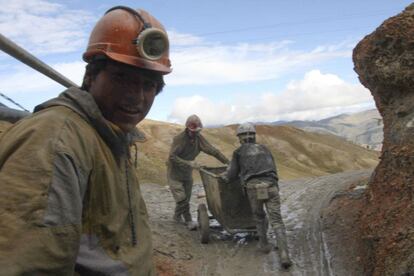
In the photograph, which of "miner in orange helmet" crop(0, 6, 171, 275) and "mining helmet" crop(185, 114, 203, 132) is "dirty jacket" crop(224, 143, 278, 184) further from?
"miner in orange helmet" crop(0, 6, 171, 275)

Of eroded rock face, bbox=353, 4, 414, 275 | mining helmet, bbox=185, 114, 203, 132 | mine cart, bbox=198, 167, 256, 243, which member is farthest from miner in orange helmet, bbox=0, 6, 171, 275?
mining helmet, bbox=185, 114, 203, 132

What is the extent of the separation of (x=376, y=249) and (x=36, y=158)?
715 cm

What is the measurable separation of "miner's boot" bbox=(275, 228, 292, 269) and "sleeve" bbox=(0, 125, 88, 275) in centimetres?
752

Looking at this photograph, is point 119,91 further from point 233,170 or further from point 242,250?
point 242,250

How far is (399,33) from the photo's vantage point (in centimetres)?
953

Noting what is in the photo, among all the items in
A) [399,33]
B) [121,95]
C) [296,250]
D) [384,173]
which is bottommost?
[296,250]

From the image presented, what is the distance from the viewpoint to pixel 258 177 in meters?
9.22

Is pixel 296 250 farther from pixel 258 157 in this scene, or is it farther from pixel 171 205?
pixel 171 205

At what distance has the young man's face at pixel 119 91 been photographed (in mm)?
1908

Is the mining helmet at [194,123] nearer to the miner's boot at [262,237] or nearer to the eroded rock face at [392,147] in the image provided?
the miner's boot at [262,237]

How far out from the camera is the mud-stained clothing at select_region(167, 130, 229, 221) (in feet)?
37.1

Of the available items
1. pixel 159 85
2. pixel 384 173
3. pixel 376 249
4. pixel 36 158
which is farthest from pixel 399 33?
pixel 36 158

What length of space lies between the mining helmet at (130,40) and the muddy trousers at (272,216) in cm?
713

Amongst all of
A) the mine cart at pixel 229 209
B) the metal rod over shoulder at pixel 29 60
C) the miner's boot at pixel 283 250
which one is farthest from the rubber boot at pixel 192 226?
the metal rod over shoulder at pixel 29 60
